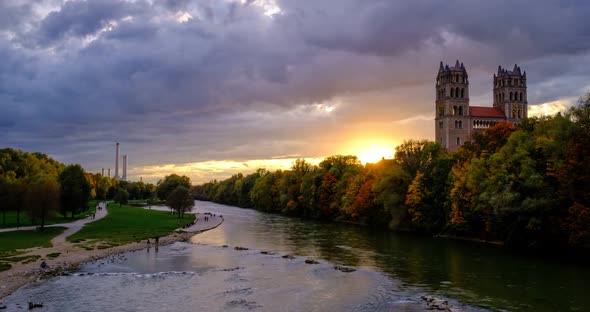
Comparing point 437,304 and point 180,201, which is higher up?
point 180,201

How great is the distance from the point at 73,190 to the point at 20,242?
112 ft

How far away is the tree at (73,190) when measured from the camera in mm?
93938

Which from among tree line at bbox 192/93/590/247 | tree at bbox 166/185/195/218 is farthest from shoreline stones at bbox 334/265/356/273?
tree at bbox 166/185/195/218

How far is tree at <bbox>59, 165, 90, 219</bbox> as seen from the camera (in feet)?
308

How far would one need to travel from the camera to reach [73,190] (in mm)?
94500

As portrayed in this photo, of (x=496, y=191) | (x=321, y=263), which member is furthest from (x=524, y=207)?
(x=321, y=263)

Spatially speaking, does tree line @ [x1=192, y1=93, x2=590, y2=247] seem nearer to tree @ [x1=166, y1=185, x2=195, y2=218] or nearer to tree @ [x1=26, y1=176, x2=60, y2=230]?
tree @ [x1=166, y1=185, x2=195, y2=218]

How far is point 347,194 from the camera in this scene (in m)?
109

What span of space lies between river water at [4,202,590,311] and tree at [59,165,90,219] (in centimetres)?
3975

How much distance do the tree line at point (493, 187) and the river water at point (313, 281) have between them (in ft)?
16.9

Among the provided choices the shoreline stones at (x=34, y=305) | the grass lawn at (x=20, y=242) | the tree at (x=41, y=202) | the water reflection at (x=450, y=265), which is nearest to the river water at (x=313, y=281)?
the water reflection at (x=450, y=265)

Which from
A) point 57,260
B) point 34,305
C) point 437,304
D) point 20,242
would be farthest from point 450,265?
point 20,242

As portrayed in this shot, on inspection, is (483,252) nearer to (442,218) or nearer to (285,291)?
(442,218)

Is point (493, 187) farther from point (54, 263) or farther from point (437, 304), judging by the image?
point (54, 263)
